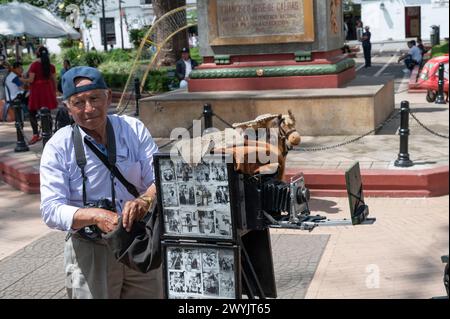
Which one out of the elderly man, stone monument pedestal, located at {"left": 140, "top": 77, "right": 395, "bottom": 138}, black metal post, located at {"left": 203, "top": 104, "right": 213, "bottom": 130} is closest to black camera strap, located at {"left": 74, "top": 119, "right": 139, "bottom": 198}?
the elderly man

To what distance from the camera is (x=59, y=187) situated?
3631mm

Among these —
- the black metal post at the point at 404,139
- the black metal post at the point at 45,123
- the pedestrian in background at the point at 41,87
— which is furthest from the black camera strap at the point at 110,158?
the pedestrian in background at the point at 41,87

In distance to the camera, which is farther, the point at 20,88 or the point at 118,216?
the point at 20,88

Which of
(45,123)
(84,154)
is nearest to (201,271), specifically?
(84,154)

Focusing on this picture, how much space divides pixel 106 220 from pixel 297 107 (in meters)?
8.54

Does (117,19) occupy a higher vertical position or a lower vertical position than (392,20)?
higher

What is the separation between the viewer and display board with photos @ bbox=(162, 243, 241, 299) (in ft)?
11.5

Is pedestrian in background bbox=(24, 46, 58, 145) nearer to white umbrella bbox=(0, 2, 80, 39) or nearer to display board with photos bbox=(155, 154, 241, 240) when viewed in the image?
white umbrella bbox=(0, 2, 80, 39)

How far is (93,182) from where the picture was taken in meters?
3.71

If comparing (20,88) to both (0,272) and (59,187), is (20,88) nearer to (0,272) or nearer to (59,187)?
(0,272)

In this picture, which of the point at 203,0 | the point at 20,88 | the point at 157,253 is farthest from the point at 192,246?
the point at 20,88

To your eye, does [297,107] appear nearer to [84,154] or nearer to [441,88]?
[441,88]

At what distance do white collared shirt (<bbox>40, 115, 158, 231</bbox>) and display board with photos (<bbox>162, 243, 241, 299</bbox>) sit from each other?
413mm
